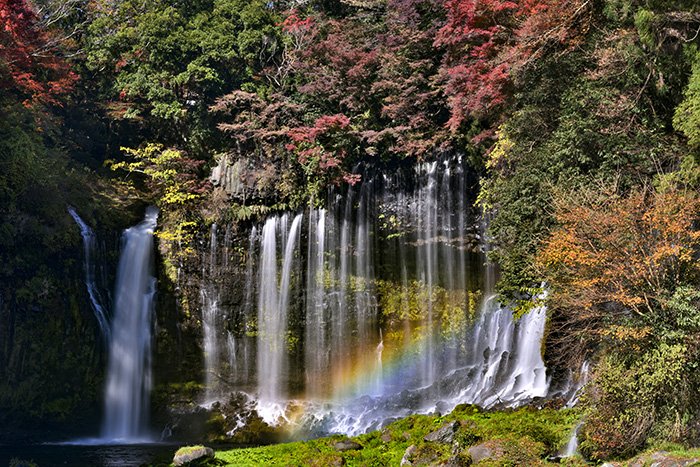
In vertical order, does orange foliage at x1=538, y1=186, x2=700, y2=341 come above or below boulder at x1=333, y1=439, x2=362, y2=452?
above

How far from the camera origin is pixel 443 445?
1242 cm

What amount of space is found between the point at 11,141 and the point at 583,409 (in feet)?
59.8

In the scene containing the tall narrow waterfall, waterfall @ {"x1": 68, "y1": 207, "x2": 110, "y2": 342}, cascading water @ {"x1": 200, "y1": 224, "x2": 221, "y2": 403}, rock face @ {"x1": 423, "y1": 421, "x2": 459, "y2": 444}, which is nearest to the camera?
rock face @ {"x1": 423, "y1": 421, "x2": 459, "y2": 444}

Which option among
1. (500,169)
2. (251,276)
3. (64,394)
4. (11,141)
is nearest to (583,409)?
(500,169)

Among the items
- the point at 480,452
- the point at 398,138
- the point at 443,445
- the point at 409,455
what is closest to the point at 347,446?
the point at 409,455

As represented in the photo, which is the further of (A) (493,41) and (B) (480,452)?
(A) (493,41)

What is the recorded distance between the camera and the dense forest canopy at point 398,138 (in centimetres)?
1141

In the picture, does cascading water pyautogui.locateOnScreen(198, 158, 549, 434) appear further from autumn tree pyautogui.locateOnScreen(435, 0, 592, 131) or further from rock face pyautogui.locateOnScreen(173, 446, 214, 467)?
rock face pyautogui.locateOnScreen(173, 446, 214, 467)

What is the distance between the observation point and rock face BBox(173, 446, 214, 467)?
13.9m

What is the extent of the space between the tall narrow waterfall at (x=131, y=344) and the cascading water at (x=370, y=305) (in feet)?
10.1

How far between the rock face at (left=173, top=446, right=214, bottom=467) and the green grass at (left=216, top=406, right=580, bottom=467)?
1.90 ft

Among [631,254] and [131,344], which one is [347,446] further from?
[131,344]

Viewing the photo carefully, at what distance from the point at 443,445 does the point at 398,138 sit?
11.1 meters

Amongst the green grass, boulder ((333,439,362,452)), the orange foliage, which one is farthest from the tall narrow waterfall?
the orange foliage
